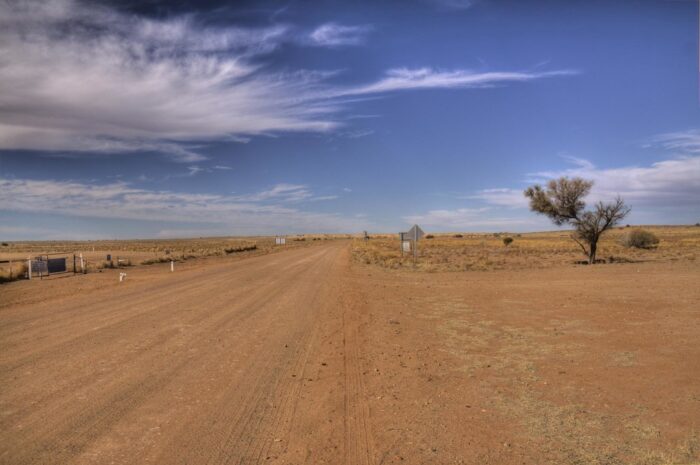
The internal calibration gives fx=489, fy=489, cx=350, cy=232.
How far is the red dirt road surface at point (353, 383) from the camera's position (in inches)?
197

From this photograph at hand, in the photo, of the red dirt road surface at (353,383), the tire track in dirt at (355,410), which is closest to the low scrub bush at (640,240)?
the red dirt road surface at (353,383)

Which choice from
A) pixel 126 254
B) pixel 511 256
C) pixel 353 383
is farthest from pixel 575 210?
pixel 126 254

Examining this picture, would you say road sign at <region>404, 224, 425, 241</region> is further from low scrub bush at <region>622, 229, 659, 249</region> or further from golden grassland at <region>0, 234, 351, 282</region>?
low scrub bush at <region>622, 229, 659, 249</region>

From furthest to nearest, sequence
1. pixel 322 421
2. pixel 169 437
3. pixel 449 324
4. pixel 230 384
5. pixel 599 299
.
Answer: pixel 599 299 < pixel 449 324 < pixel 230 384 < pixel 322 421 < pixel 169 437

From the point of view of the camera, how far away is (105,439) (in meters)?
5.21

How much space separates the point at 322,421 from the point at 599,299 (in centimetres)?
1253

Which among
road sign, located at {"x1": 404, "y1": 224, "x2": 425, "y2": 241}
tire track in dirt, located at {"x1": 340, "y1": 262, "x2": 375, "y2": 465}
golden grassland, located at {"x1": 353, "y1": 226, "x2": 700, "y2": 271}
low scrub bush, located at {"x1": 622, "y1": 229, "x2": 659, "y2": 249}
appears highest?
road sign, located at {"x1": 404, "y1": 224, "x2": 425, "y2": 241}

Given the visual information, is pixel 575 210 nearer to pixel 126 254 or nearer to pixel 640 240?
pixel 640 240

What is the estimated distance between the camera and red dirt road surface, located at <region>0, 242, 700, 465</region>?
5016 mm

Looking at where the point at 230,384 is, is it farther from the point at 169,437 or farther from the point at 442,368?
the point at 442,368

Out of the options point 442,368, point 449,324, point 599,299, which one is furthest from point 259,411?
point 599,299

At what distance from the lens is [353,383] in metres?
7.39

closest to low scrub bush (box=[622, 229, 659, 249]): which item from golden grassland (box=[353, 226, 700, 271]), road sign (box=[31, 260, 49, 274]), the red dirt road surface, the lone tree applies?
golden grassland (box=[353, 226, 700, 271])

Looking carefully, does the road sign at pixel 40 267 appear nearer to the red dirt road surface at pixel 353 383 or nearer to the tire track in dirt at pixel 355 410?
the red dirt road surface at pixel 353 383
